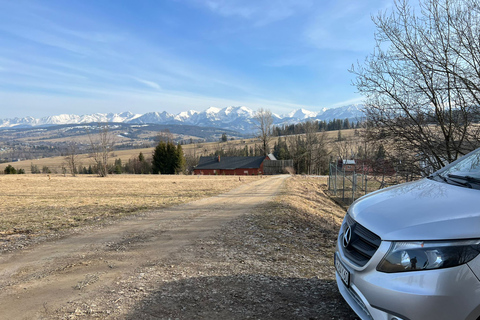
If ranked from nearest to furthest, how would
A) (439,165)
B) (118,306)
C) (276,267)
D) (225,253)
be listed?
(118,306), (276,267), (225,253), (439,165)

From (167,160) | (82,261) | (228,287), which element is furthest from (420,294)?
(167,160)

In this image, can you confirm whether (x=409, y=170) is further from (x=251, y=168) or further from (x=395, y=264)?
(x=251, y=168)

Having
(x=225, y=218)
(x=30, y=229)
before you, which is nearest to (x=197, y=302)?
(x=225, y=218)

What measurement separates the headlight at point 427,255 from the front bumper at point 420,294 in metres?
0.04

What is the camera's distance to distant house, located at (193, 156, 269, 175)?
70.9 m

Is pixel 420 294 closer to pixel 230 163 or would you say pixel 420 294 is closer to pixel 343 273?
pixel 343 273

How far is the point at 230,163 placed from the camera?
74.8 metres

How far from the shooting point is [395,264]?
216 centimetres

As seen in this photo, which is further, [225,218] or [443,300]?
[225,218]

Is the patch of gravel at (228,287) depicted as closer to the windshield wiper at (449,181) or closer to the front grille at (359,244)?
the front grille at (359,244)

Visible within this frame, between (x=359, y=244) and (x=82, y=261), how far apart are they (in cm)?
467

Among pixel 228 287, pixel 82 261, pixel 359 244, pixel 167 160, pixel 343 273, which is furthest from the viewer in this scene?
pixel 167 160

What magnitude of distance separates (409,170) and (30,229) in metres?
11.2

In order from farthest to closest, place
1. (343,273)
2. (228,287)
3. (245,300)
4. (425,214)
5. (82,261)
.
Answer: (82,261)
(228,287)
(245,300)
(343,273)
(425,214)
